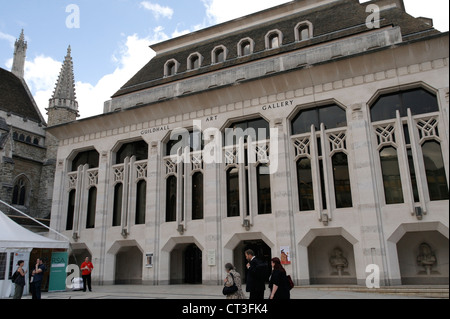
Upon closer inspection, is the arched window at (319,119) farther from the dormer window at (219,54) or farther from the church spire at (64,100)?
the church spire at (64,100)

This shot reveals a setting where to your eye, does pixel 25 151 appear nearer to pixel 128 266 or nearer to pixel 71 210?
pixel 71 210

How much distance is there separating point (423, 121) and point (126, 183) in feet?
58.3

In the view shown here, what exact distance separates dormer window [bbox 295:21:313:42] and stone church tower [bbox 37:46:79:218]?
91.6ft

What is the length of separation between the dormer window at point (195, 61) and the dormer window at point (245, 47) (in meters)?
3.05

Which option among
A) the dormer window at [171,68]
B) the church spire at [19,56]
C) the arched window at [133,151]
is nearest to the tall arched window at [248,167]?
the arched window at [133,151]

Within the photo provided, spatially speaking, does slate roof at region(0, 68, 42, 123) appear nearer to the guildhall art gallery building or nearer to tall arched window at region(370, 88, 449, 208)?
the guildhall art gallery building

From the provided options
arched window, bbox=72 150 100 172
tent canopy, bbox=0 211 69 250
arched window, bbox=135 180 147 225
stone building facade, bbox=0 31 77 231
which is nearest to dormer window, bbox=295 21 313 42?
arched window, bbox=135 180 147 225

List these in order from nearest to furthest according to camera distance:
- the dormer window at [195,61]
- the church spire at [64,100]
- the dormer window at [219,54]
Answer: the dormer window at [219,54] → the dormer window at [195,61] → the church spire at [64,100]

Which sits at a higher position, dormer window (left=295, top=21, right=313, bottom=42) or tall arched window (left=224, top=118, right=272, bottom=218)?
dormer window (left=295, top=21, right=313, bottom=42)

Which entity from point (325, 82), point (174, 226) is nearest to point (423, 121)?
point (325, 82)

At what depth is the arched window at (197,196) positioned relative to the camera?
22.5 metres

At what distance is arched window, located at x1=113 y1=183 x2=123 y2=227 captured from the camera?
2473cm

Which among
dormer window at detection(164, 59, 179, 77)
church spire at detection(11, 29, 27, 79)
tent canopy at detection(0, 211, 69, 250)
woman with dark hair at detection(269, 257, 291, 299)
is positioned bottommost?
woman with dark hair at detection(269, 257, 291, 299)

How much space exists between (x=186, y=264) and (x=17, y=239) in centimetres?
1036
